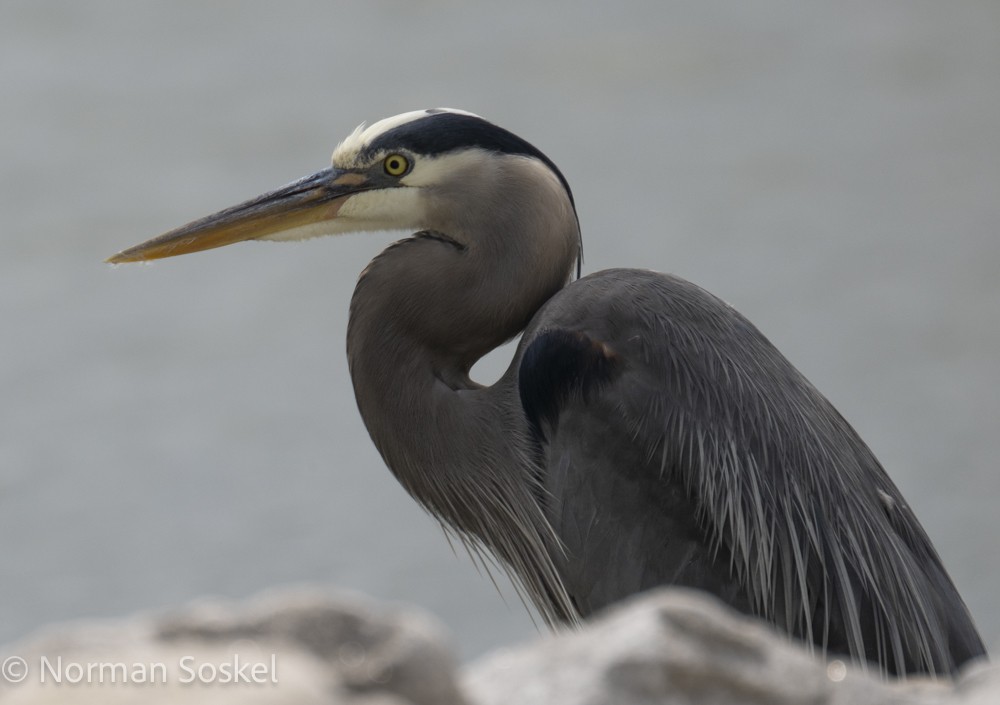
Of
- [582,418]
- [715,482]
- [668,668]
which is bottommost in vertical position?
[715,482]

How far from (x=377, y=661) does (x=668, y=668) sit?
0.25 metres

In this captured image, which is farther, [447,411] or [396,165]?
[396,165]

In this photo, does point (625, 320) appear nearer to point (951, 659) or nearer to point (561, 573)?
point (561, 573)

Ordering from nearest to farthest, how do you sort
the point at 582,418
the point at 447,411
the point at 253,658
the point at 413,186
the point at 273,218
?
the point at 253,658 → the point at 582,418 → the point at 447,411 → the point at 413,186 → the point at 273,218

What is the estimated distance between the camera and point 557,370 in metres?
2.93

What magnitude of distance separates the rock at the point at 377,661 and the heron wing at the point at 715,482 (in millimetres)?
1295

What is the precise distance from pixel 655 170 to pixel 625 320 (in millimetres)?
7950

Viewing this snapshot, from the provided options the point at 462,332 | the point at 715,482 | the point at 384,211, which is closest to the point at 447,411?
the point at 462,332

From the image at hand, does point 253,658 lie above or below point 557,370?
above

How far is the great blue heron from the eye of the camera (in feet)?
9.05

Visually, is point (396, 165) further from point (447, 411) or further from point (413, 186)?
point (447, 411)

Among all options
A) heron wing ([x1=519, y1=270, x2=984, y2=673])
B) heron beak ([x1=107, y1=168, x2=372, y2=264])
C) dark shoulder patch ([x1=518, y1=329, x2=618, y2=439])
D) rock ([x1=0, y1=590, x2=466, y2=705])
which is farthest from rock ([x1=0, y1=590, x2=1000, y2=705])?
heron beak ([x1=107, y1=168, x2=372, y2=264])

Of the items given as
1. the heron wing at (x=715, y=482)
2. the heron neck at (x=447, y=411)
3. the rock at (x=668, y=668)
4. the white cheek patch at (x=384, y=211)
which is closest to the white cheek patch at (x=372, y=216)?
the white cheek patch at (x=384, y=211)
